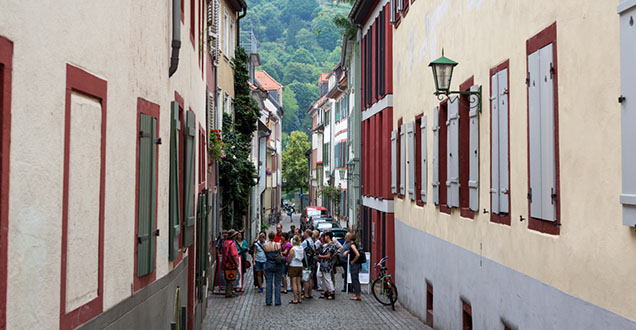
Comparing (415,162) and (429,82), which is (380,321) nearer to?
(415,162)

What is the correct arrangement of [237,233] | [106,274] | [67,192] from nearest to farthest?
[67,192] < [106,274] < [237,233]

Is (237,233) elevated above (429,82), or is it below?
below

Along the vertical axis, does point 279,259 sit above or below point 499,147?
below

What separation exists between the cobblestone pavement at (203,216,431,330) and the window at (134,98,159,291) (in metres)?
7.53

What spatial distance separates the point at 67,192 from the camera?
5.21 metres

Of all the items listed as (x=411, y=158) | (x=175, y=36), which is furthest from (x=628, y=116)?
(x=411, y=158)

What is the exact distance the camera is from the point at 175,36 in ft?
30.0

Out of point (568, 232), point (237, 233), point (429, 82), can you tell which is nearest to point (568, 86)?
point (568, 232)

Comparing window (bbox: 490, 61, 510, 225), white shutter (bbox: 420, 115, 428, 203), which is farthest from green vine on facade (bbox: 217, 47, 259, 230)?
window (bbox: 490, 61, 510, 225)

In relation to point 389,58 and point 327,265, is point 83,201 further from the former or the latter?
point 389,58

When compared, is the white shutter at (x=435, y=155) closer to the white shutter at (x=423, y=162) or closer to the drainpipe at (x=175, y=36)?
the white shutter at (x=423, y=162)

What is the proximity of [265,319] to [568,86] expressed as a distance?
10.4 m

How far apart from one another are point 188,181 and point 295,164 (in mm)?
74792

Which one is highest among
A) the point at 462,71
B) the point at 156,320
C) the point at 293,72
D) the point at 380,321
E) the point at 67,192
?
the point at 293,72
